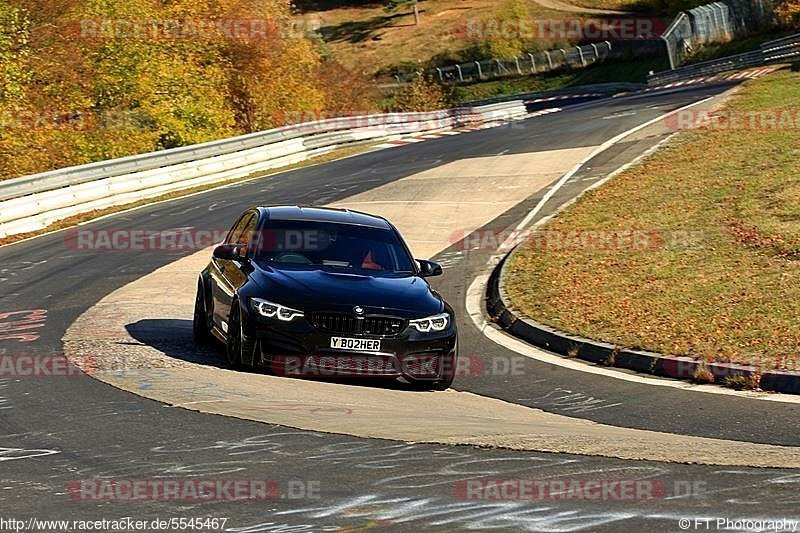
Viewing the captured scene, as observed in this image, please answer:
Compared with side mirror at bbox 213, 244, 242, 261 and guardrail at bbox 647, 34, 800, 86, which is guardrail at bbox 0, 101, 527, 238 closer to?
guardrail at bbox 647, 34, 800, 86

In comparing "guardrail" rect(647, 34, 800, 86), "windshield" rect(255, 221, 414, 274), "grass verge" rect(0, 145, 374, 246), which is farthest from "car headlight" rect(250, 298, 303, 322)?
"guardrail" rect(647, 34, 800, 86)

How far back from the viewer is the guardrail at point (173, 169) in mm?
26234

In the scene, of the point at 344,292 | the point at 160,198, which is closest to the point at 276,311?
the point at 344,292

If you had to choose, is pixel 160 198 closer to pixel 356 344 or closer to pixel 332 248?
pixel 332 248

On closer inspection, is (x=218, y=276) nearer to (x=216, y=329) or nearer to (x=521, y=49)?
(x=216, y=329)

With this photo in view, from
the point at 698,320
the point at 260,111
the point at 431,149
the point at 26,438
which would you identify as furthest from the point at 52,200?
the point at 260,111

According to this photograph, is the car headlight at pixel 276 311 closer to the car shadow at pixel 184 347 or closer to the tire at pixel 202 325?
the car shadow at pixel 184 347

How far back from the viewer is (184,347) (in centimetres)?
1369

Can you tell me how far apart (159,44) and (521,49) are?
48317mm

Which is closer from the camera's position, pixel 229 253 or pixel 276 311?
pixel 276 311

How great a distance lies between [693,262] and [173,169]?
722 inches

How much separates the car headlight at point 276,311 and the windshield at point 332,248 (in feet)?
3.08

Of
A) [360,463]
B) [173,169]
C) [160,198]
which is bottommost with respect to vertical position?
[360,463]

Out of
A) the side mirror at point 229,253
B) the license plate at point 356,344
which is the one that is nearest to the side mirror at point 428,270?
the license plate at point 356,344
